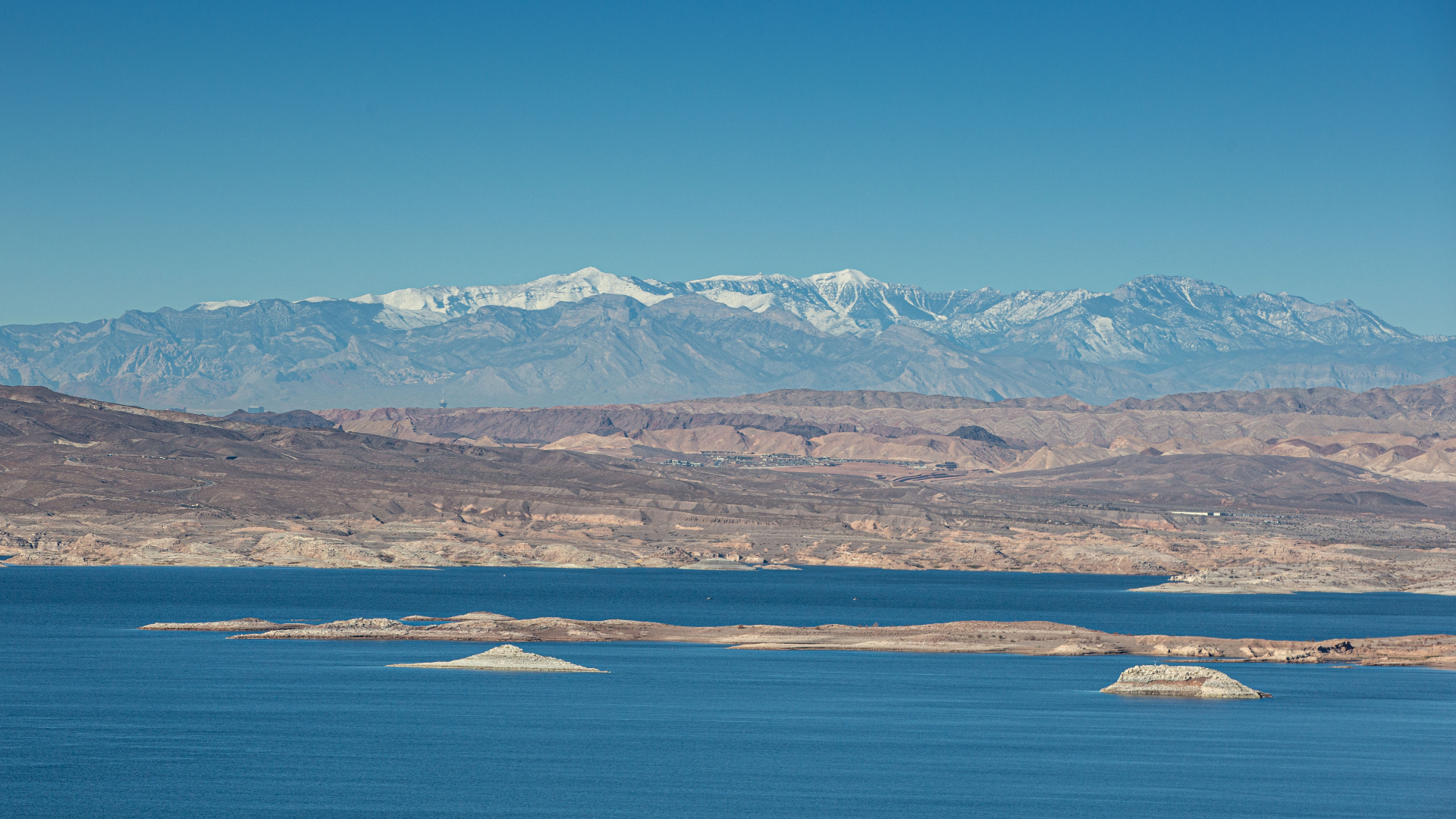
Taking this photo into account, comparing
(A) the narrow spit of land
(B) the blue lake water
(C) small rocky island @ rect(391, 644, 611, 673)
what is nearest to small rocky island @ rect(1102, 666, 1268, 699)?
(B) the blue lake water

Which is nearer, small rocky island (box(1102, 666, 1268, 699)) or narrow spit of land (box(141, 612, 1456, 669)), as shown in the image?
small rocky island (box(1102, 666, 1268, 699))

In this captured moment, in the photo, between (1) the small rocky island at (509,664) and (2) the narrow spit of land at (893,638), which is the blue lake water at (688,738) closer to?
(1) the small rocky island at (509,664)

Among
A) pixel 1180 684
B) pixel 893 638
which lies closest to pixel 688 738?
pixel 1180 684

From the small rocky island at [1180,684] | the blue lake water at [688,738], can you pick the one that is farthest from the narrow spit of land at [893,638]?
the small rocky island at [1180,684]

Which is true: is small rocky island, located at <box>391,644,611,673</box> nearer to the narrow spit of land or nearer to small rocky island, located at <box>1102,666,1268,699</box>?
the narrow spit of land

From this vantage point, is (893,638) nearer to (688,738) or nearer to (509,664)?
(509,664)
